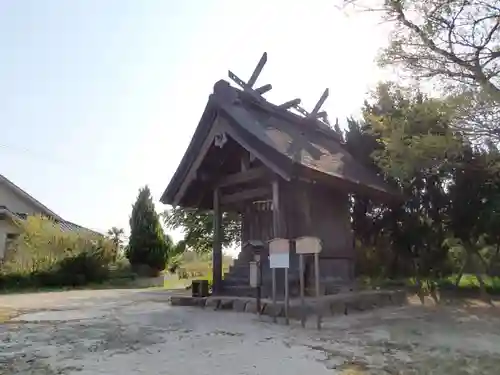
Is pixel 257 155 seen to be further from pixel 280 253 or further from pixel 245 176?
pixel 280 253

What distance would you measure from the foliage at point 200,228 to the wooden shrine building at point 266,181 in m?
9.23

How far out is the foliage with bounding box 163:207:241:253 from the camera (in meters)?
20.2

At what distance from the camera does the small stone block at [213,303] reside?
827 centimetres

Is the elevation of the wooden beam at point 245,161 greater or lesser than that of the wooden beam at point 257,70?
lesser

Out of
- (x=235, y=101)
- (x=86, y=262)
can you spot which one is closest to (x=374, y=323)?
(x=235, y=101)

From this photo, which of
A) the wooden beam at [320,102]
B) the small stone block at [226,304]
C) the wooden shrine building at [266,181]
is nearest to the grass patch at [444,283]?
the wooden shrine building at [266,181]

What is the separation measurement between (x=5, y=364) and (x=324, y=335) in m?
3.47

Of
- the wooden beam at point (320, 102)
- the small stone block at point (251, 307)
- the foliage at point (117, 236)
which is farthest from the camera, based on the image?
the foliage at point (117, 236)

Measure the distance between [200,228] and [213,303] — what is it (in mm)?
12581

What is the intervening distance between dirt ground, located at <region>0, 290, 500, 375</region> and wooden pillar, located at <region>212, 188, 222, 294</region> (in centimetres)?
173

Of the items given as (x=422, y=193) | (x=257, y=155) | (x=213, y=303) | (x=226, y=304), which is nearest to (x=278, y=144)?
(x=257, y=155)

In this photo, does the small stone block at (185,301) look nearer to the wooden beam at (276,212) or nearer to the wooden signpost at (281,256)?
the wooden beam at (276,212)

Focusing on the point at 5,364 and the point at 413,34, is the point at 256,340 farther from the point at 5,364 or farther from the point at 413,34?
the point at 413,34

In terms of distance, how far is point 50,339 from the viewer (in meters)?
5.01
